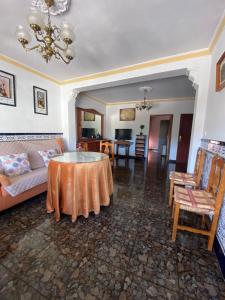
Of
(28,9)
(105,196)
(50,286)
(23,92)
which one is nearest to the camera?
(50,286)

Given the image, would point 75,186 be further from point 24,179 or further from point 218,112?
point 218,112

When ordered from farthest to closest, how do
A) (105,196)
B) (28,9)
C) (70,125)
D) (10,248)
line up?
(70,125) < (105,196) < (28,9) < (10,248)

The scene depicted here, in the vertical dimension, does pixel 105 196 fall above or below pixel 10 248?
above

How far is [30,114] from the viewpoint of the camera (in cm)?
297

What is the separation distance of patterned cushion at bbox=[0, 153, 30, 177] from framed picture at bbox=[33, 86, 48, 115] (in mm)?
1317

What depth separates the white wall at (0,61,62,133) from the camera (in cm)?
255

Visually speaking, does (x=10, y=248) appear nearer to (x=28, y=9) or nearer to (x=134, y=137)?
(x=28, y=9)

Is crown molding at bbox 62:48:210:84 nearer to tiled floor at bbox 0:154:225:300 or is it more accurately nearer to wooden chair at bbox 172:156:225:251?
wooden chair at bbox 172:156:225:251

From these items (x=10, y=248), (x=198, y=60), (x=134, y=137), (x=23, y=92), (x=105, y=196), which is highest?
(x=198, y=60)

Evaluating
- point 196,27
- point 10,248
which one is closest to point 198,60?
point 196,27

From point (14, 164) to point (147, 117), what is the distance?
505 cm

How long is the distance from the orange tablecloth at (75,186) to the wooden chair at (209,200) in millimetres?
968

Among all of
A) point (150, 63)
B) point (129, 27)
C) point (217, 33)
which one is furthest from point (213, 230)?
point (150, 63)

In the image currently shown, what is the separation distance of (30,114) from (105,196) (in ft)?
8.19
